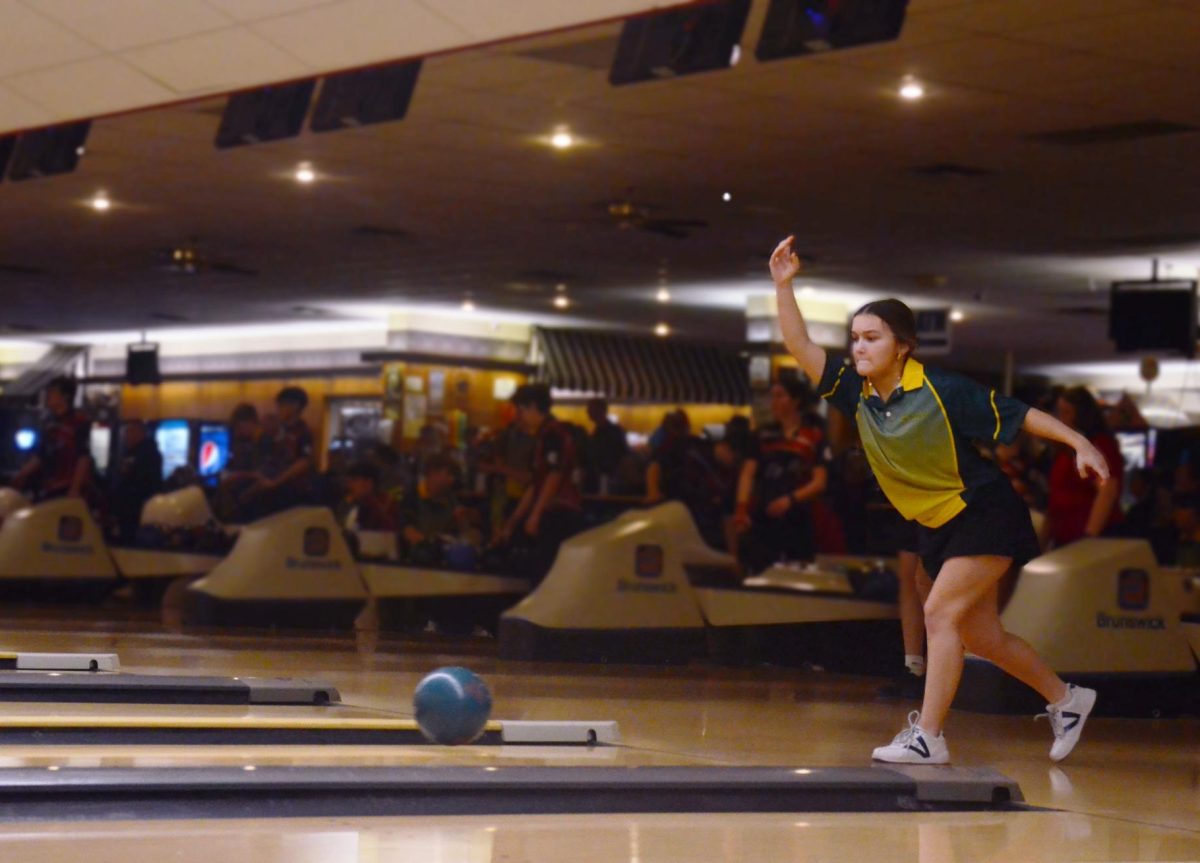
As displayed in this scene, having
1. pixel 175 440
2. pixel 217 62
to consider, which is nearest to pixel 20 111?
pixel 217 62

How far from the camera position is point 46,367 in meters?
31.5

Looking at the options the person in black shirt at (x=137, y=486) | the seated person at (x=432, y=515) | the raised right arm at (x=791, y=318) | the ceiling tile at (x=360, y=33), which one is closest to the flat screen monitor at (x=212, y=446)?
the person in black shirt at (x=137, y=486)

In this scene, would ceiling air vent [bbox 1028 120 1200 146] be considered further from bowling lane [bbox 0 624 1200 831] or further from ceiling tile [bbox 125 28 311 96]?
ceiling tile [bbox 125 28 311 96]

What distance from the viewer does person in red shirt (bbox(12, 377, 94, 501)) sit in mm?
13539

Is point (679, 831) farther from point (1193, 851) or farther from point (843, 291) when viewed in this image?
point (843, 291)

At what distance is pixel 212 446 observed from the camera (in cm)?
2577

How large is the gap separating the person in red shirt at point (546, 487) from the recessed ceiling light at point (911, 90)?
2.68 meters

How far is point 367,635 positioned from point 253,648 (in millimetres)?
1720

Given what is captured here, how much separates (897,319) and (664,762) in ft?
4.59

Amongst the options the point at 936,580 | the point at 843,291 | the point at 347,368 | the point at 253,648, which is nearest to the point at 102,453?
the point at 347,368

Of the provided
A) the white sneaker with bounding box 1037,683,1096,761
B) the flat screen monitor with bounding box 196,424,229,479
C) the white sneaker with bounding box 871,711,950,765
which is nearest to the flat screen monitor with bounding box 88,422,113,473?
the flat screen monitor with bounding box 196,424,229,479

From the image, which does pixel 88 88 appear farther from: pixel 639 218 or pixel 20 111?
pixel 639 218

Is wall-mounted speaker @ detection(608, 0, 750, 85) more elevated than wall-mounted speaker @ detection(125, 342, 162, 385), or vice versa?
wall-mounted speaker @ detection(125, 342, 162, 385)

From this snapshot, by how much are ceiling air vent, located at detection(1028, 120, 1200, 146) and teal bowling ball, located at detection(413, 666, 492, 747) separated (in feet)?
25.0
